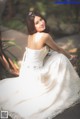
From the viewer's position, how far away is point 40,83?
8.86 feet

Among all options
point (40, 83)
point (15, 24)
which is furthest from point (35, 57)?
point (15, 24)

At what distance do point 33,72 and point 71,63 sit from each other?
1.15ft

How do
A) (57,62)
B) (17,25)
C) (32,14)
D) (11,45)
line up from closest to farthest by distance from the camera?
(32,14) → (57,62) → (11,45) → (17,25)

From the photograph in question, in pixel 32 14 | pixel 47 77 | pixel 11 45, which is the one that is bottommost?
pixel 47 77

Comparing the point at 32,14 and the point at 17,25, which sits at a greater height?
the point at 32,14

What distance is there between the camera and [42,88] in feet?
8.84

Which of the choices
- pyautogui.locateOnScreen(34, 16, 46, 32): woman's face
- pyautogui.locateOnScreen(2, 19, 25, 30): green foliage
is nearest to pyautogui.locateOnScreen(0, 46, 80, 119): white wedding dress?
pyautogui.locateOnScreen(34, 16, 46, 32): woman's face

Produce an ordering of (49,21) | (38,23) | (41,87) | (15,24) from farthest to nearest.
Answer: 1. (49,21)
2. (15,24)
3. (41,87)
4. (38,23)

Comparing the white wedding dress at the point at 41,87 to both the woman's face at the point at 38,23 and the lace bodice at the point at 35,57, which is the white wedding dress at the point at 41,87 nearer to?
the lace bodice at the point at 35,57

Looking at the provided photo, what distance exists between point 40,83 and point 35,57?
0.22 meters

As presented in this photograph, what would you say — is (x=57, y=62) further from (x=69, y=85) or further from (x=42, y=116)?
(x=42, y=116)

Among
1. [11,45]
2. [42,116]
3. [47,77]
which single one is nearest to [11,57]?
[11,45]

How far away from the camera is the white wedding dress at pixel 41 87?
2627 millimetres

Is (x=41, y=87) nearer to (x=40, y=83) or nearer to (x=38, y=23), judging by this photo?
(x=40, y=83)
